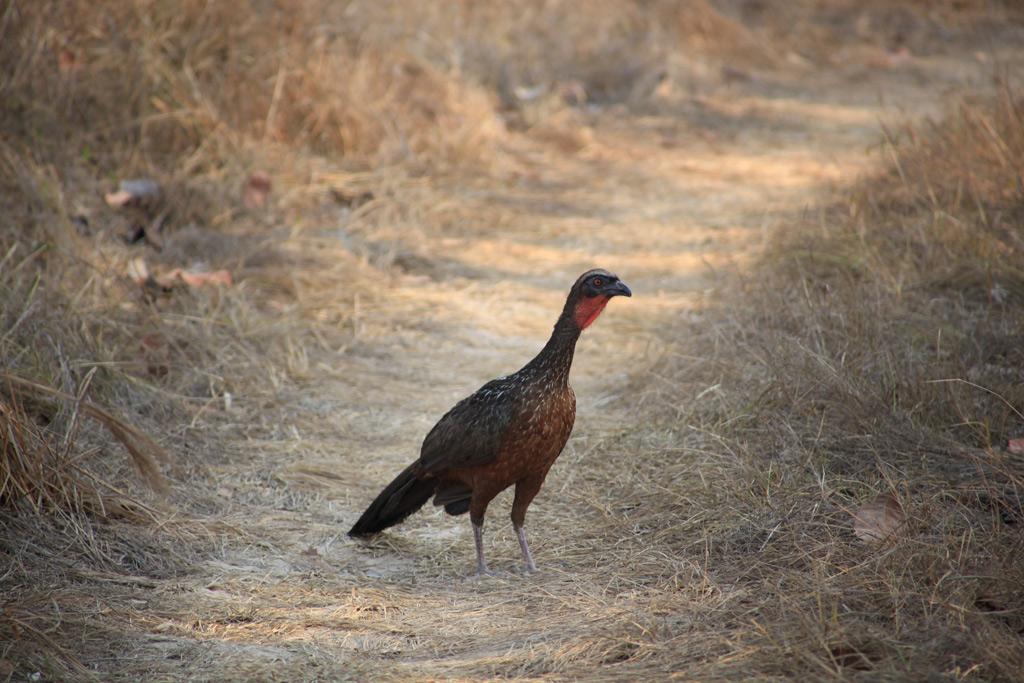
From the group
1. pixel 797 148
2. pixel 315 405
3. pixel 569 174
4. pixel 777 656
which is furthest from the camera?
pixel 797 148

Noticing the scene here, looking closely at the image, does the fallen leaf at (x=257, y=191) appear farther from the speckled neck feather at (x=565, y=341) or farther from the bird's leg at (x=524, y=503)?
the bird's leg at (x=524, y=503)

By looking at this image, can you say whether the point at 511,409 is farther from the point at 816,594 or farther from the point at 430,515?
the point at 816,594

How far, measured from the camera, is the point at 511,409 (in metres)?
3.39

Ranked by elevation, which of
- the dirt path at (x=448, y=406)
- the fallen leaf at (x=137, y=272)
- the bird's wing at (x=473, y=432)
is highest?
the bird's wing at (x=473, y=432)

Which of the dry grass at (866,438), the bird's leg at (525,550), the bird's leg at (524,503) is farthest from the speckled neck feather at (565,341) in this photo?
the dry grass at (866,438)

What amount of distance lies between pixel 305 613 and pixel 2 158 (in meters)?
4.38

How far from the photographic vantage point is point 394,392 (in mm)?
5211

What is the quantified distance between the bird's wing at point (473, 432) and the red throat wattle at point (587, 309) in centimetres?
40

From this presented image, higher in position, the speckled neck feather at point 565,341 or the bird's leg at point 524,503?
the speckled neck feather at point 565,341

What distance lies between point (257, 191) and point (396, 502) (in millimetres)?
4655

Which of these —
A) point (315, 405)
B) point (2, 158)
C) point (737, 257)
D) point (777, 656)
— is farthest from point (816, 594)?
point (2, 158)

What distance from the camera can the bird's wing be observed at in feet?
11.2

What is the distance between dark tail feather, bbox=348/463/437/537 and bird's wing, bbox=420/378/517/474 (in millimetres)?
108

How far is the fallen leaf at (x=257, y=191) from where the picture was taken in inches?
292
